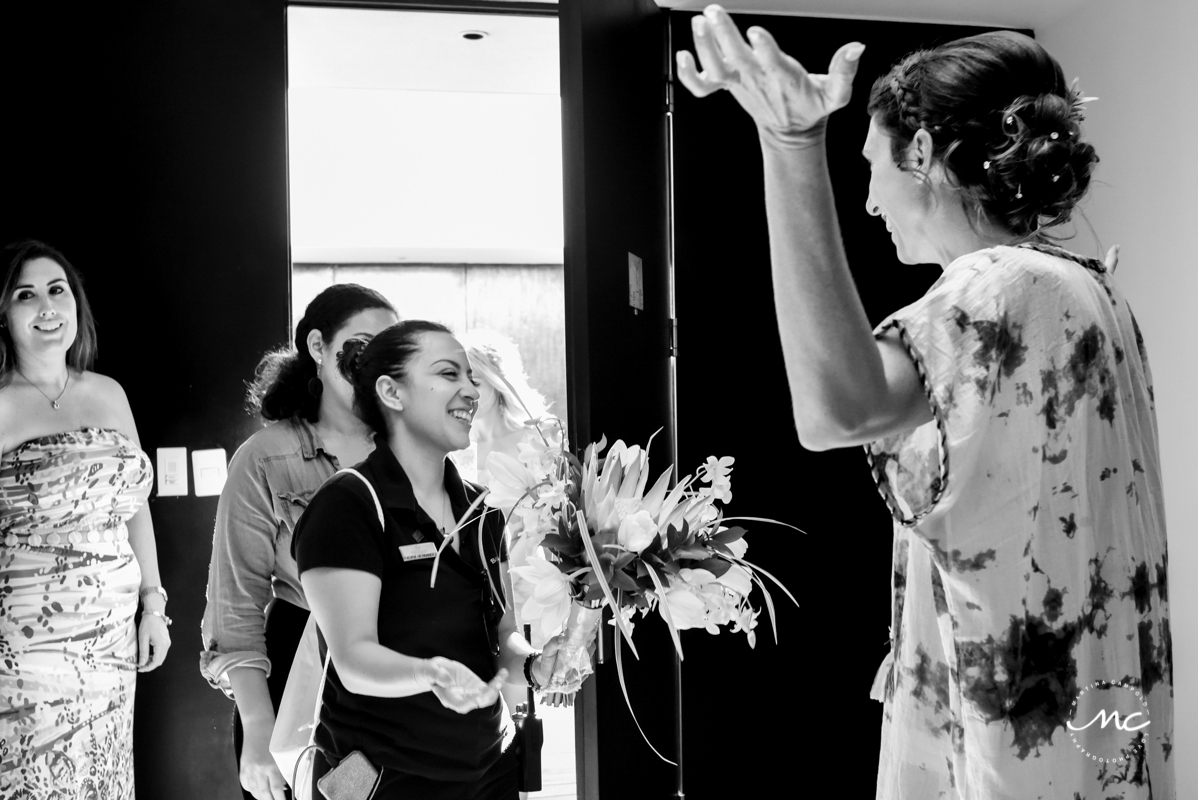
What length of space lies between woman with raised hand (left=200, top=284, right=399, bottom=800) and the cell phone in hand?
1.73 feet

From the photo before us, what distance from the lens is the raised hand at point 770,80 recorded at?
26.1 inches

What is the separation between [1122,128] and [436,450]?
3101mm

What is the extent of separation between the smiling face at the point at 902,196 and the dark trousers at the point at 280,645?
1587 millimetres

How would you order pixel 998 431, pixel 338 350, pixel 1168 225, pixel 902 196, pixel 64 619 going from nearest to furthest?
pixel 998 431 → pixel 902 196 → pixel 338 350 → pixel 64 619 → pixel 1168 225

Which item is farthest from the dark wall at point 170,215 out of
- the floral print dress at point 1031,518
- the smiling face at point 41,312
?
the floral print dress at point 1031,518

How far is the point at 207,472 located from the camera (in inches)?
127

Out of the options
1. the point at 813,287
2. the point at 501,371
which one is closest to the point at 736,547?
the point at 813,287

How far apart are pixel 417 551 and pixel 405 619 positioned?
113mm

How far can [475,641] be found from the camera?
1.63 m

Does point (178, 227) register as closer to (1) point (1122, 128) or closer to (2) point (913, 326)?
(2) point (913, 326)

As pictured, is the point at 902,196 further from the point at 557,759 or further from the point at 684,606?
the point at 557,759

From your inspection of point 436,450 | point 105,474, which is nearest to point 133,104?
point 105,474

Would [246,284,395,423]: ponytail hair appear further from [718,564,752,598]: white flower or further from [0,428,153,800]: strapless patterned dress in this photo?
[718,564,752,598]: white flower

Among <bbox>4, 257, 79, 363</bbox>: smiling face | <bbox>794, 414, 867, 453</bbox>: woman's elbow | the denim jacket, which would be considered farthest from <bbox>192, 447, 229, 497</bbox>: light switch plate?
<bbox>794, 414, 867, 453</bbox>: woman's elbow
